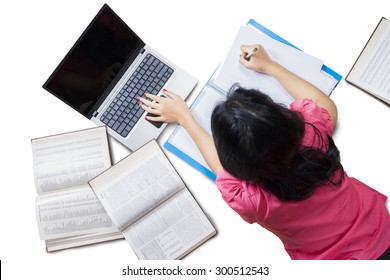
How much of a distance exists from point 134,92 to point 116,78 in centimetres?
6

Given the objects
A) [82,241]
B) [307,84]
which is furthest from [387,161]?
[82,241]

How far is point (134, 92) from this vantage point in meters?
1.03

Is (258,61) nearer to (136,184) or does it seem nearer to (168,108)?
(168,108)

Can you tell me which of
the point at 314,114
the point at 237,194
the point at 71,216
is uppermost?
the point at 314,114

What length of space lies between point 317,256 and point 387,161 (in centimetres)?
30

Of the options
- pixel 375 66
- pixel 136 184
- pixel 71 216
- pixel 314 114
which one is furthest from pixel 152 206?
pixel 375 66

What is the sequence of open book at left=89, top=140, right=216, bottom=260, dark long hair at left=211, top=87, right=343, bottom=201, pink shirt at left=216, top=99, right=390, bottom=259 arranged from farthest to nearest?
open book at left=89, top=140, right=216, bottom=260 < pink shirt at left=216, top=99, right=390, bottom=259 < dark long hair at left=211, top=87, right=343, bottom=201

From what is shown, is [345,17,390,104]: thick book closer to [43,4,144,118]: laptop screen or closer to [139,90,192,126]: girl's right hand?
[139,90,192,126]: girl's right hand

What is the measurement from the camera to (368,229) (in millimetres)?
938

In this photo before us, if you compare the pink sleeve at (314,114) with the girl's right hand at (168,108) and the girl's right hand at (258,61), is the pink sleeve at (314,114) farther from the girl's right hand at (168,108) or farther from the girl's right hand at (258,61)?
the girl's right hand at (168,108)

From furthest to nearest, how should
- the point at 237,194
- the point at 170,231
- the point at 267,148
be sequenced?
the point at 170,231, the point at 237,194, the point at 267,148

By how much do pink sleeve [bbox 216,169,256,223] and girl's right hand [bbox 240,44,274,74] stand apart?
0.94ft

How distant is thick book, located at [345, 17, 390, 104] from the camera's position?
39.1 inches

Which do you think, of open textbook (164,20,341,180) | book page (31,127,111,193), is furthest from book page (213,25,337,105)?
book page (31,127,111,193)
